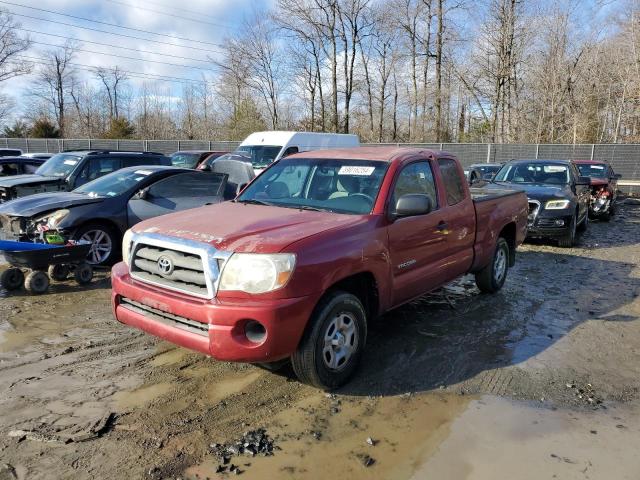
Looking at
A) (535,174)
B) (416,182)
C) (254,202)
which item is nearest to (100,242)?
(254,202)

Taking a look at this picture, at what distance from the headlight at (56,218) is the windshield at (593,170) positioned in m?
14.2

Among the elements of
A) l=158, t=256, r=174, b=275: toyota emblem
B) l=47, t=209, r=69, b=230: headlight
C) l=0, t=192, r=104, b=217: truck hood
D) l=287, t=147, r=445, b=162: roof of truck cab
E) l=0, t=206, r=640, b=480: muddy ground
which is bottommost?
l=0, t=206, r=640, b=480: muddy ground

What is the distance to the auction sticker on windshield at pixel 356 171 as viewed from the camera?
4.68 metres

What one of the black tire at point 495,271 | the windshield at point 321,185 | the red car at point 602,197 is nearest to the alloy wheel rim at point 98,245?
the windshield at point 321,185

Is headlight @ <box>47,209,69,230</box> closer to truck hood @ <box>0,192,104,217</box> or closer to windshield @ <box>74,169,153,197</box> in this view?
truck hood @ <box>0,192,104,217</box>

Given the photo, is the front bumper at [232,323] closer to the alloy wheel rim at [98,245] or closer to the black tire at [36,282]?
the black tire at [36,282]

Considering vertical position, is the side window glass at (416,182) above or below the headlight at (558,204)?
above

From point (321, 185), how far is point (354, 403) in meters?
2.03

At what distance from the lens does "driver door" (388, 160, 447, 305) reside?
445cm

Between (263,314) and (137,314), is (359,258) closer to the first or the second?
(263,314)

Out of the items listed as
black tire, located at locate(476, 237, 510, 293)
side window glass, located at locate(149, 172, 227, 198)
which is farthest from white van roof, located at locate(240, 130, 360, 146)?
black tire, located at locate(476, 237, 510, 293)

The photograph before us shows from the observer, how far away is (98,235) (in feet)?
24.8

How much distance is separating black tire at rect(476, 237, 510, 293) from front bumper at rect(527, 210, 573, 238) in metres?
3.37

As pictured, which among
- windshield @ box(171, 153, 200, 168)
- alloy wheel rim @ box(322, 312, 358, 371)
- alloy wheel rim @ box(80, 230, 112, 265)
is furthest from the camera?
windshield @ box(171, 153, 200, 168)
